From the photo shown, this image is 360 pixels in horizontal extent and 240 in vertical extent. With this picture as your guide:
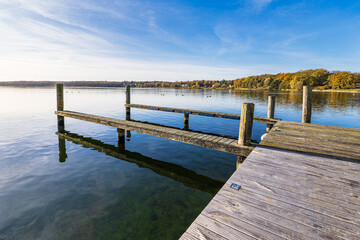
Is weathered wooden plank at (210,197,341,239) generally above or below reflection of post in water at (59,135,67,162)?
above

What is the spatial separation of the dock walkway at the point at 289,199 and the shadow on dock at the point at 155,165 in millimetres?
2246

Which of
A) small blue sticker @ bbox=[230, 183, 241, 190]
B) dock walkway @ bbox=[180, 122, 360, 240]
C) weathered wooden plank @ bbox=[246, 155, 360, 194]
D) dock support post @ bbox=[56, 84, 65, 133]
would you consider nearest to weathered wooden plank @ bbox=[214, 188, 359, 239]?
dock walkway @ bbox=[180, 122, 360, 240]

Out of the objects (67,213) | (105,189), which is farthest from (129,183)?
(67,213)

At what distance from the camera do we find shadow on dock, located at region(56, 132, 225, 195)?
6.53 metres

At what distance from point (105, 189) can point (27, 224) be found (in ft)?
6.71

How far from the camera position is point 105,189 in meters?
6.09

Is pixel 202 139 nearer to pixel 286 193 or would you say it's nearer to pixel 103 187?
pixel 286 193

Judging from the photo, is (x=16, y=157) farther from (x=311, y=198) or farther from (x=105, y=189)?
(x=311, y=198)

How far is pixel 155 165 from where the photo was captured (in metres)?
8.17

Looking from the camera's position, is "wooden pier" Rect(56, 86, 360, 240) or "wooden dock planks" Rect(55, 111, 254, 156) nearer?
"wooden pier" Rect(56, 86, 360, 240)

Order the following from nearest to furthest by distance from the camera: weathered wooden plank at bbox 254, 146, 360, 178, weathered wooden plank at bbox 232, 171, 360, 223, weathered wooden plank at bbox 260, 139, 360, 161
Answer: weathered wooden plank at bbox 232, 171, 360, 223 → weathered wooden plank at bbox 254, 146, 360, 178 → weathered wooden plank at bbox 260, 139, 360, 161

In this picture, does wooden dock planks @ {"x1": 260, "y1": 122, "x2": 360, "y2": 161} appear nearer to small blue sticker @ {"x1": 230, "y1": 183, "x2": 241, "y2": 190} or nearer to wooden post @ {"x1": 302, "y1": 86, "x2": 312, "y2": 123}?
wooden post @ {"x1": 302, "y1": 86, "x2": 312, "y2": 123}

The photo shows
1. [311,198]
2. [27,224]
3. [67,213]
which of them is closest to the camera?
[311,198]

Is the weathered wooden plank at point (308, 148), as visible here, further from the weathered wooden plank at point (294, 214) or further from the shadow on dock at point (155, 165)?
the weathered wooden plank at point (294, 214)
